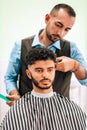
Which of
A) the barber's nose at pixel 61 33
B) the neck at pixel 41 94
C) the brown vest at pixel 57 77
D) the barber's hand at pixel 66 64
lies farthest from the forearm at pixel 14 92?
the barber's nose at pixel 61 33

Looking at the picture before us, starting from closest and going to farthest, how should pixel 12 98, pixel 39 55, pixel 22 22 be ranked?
pixel 39 55 < pixel 12 98 < pixel 22 22

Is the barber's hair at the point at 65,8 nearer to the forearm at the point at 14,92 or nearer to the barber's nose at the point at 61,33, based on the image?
the barber's nose at the point at 61,33

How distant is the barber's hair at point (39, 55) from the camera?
1396 millimetres

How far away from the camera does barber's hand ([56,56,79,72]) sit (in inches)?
59.3

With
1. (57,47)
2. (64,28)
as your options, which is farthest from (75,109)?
(64,28)

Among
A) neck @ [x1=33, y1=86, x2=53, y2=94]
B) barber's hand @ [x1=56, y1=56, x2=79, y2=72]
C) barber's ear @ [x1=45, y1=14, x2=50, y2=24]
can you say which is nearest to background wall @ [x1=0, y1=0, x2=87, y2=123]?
barber's ear @ [x1=45, y1=14, x2=50, y2=24]

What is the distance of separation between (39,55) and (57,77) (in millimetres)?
219

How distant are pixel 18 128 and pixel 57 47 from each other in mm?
565

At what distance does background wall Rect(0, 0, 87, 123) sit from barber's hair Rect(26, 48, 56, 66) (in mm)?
217

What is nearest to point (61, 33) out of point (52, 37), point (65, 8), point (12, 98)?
point (52, 37)

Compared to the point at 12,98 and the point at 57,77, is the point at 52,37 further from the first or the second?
the point at 12,98

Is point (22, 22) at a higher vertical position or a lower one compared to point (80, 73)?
higher

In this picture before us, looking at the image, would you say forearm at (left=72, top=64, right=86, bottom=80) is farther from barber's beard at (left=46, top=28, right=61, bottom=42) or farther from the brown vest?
barber's beard at (left=46, top=28, right=61, bottom=42)

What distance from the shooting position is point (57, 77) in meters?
1.53
